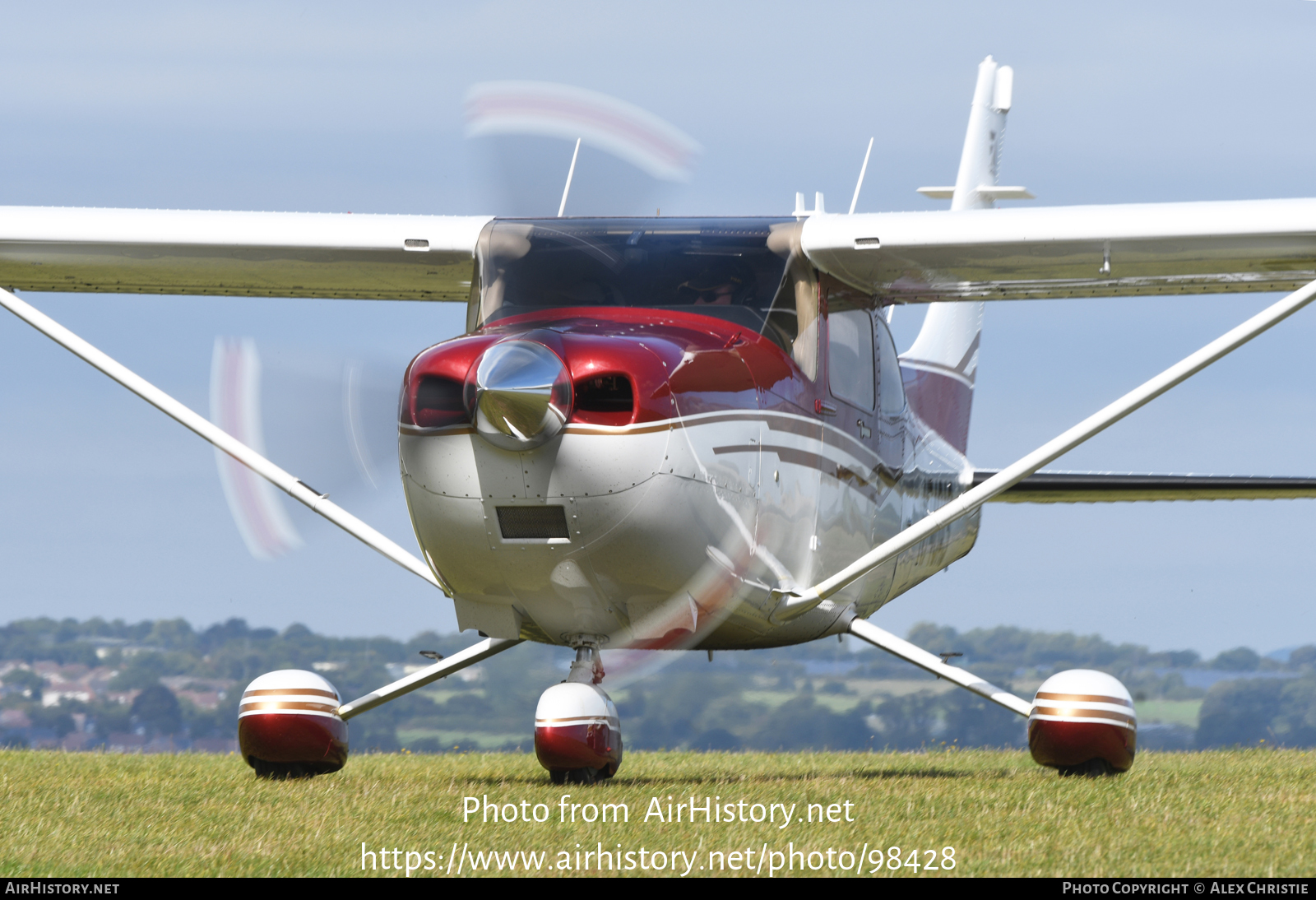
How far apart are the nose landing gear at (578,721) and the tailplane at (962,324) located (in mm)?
4031

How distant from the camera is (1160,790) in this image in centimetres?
791

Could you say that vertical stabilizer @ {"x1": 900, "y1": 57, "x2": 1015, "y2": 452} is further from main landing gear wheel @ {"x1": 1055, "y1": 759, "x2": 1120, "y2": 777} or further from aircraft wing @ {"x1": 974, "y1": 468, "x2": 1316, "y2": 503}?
main landing gear wheel @ {"x1": 1055, "y1": 759, "x2": 1120, "y2": 777}

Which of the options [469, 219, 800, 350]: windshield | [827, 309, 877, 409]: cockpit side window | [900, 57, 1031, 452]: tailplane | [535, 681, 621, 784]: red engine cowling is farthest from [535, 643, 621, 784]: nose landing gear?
[900, 57, 1031, 452]: tailplane

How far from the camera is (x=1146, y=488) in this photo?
11.5 m

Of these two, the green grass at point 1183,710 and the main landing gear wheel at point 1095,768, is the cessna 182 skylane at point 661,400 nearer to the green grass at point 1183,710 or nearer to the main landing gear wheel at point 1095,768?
the main landing gear wheel at point 1095,768

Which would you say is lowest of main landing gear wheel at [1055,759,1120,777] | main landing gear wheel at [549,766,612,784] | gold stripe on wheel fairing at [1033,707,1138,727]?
main landing gear wheel at [549,766,612,784]

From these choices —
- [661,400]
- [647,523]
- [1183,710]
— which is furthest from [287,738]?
[1183,710]

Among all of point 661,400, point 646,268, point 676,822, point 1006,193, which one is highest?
point 1006,193

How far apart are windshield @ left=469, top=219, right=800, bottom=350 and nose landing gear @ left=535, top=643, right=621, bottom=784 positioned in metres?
1.77

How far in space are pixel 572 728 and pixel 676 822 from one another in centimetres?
123

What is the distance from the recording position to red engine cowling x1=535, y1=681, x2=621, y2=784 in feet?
26.1

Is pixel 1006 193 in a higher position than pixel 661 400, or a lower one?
higher

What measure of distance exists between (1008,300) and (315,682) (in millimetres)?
4948

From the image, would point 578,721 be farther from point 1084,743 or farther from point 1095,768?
point 1095,768
